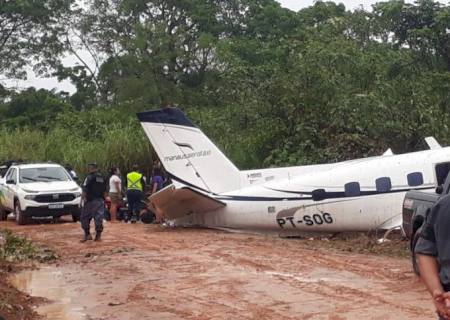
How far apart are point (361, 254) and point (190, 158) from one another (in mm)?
5472

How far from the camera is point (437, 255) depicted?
4.30 meters

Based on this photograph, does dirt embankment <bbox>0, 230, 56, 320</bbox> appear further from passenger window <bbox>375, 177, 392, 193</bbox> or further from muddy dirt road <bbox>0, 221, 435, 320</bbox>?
passenger window <bbox>375, 177, 392, 193</bbox>

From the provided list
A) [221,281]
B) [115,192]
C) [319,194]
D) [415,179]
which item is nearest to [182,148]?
[319,194]

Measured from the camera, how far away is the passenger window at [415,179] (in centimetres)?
1634

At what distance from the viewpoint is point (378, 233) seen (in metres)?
16.9

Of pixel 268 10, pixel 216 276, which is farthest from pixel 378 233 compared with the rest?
pixel 268 10

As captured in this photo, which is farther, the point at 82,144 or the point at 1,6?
the point at 1,6

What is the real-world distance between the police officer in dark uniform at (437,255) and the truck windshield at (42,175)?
2023cm

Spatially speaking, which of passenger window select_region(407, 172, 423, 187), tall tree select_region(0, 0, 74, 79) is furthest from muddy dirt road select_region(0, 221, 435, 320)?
tall tree select_region(0, 0, 74, 79)

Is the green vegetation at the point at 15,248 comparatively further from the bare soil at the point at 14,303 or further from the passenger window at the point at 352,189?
the passenger window at the point at 352,189

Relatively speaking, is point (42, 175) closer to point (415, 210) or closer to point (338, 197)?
point (338, 197)

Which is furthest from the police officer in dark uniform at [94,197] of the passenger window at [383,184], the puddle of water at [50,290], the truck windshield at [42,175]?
the truck windshield at [42,175]

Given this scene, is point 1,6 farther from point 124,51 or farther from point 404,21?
point 404,21

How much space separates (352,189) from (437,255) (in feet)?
41.4
